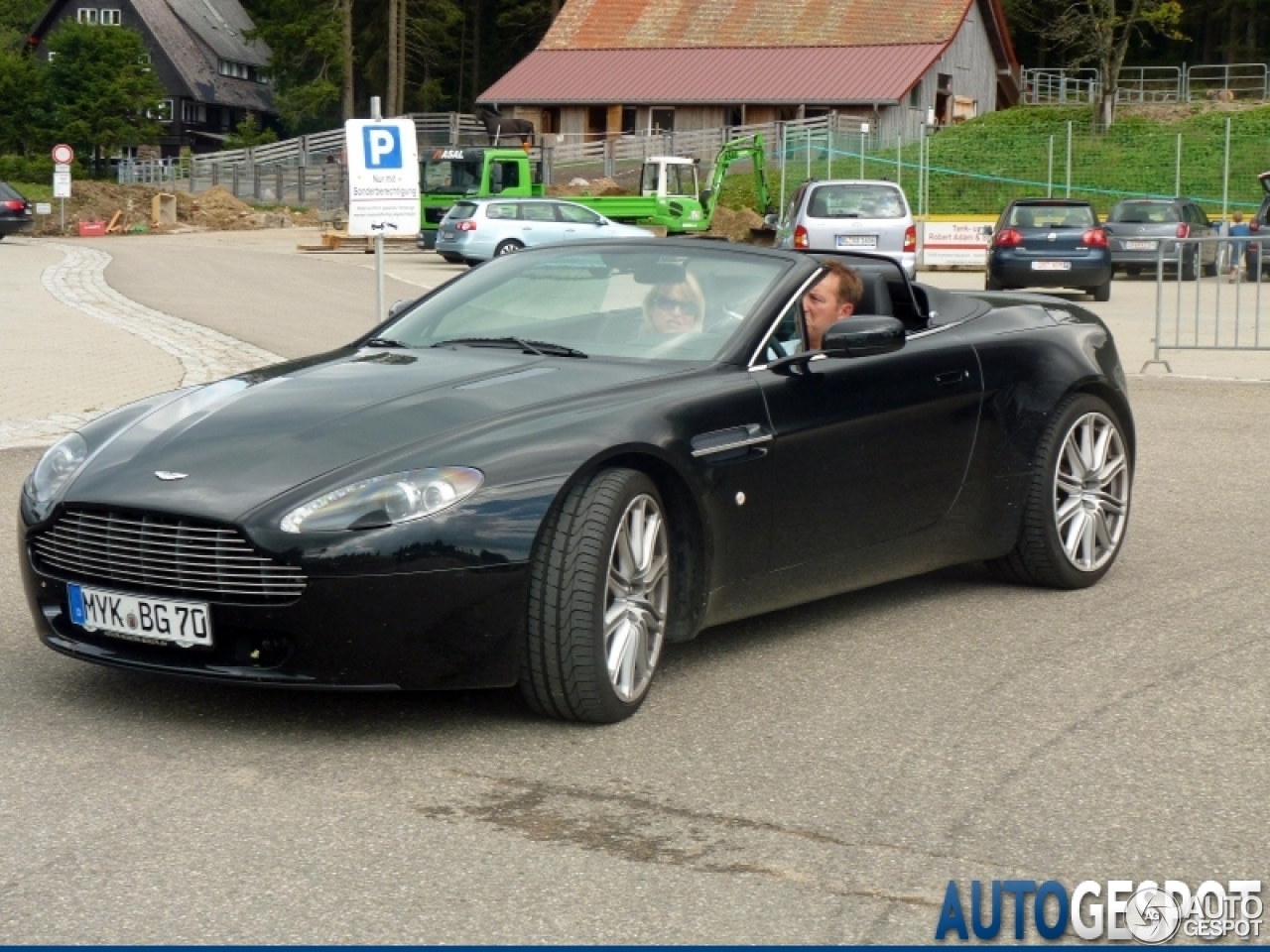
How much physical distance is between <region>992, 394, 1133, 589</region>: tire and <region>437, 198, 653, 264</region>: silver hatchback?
30.9 meters

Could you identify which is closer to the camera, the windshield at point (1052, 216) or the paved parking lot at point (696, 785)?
the paved parking lot at point (696, 785)

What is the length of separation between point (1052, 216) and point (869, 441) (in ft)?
75.6

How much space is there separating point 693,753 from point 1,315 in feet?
56.0

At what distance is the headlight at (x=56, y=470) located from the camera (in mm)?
5473

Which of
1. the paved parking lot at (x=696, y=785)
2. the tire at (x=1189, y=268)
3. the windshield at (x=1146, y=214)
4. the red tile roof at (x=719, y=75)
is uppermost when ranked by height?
the red tile roof at (x=719, y=75)

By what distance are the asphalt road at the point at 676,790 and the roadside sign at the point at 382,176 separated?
29.3 feet

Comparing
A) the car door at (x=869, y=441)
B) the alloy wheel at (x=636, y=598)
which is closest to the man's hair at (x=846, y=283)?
the car door at (x=869, y=441)

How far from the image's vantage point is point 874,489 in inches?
249

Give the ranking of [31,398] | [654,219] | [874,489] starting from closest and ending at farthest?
[874,489] < [31,398] < [654,219]

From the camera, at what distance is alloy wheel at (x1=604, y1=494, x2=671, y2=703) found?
208 inches

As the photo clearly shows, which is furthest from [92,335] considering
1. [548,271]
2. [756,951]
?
[756,951]

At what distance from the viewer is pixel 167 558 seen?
501 centimetres

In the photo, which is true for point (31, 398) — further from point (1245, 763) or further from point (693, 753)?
point (1245, 763)

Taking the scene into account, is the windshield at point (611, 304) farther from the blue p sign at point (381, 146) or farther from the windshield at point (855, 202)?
the windshield at point (855, 202)
